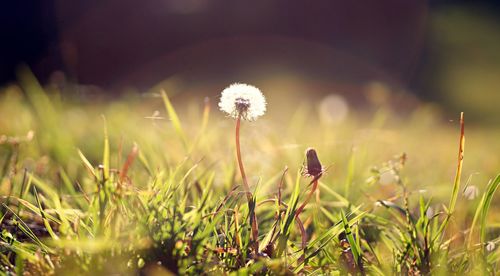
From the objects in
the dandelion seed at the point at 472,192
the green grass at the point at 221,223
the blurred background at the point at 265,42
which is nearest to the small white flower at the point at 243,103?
the green grass at the point at 221,223

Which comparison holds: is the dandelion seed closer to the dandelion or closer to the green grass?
the green grass

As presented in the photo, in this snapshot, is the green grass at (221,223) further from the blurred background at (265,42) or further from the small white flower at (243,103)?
the blurred background at (265,42)

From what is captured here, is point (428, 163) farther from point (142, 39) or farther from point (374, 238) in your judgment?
point (142, 39)

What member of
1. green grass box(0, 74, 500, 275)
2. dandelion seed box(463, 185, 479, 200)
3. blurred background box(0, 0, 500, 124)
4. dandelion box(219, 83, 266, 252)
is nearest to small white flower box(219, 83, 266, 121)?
dandelion box(219, 83, 266, 252)

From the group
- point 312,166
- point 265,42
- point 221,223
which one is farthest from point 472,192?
point 265,42

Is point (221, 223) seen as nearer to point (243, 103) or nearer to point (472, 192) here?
point (243, 103)

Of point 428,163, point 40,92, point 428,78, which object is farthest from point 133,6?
point 428,163

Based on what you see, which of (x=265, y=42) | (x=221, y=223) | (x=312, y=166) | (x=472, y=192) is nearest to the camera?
(x=312, y=166)
